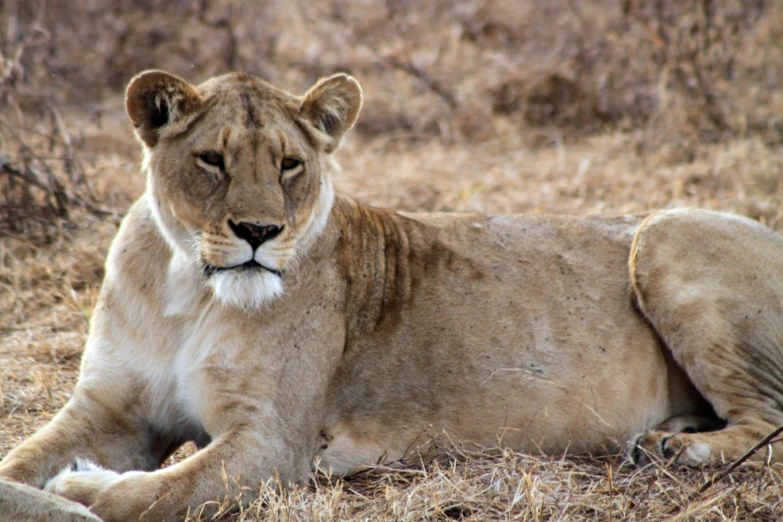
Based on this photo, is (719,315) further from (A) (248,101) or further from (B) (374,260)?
(A) (248,101)

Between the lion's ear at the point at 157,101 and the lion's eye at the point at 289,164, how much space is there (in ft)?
1.18

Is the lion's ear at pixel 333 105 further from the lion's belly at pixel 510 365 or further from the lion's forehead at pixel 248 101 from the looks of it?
the lion's belly at pixel 510 365

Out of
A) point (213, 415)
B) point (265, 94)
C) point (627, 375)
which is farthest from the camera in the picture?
point (627, 375)

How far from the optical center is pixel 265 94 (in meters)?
3.73

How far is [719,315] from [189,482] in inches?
86.1

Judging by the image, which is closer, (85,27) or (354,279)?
(354,279)

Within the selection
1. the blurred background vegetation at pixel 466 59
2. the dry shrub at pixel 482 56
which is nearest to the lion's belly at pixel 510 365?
the blurred background vegetation at pixel 466 59

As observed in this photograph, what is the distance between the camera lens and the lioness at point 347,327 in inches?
135

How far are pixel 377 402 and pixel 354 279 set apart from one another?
484mm

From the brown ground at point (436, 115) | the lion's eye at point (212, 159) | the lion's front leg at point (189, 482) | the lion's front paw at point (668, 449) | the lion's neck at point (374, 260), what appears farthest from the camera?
the brown ground at point (436, 115)

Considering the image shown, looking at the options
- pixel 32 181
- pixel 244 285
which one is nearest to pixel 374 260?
pixel 244 285

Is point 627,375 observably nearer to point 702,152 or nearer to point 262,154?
point 262,154

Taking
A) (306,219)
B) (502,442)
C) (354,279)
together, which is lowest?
(502,442)

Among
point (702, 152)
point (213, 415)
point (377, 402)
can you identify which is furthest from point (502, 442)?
point (702, 152)
